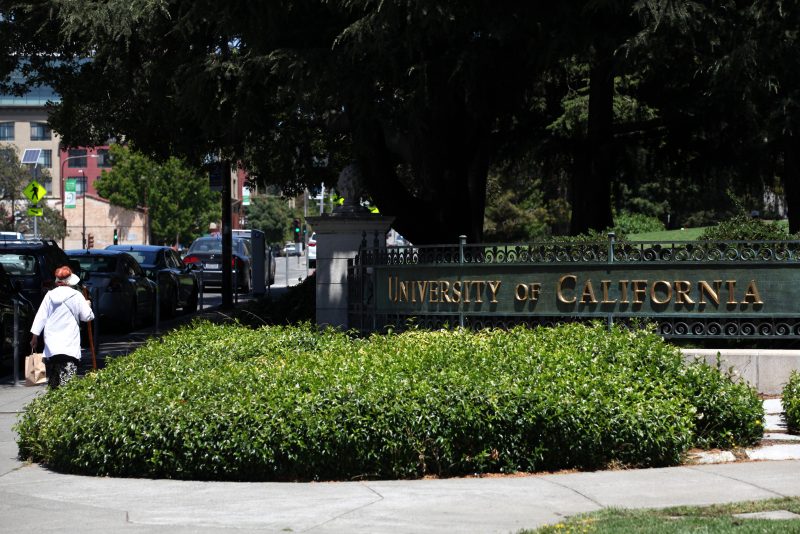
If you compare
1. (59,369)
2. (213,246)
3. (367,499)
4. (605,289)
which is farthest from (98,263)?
(367,499)

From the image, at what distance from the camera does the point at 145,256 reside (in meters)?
27.8

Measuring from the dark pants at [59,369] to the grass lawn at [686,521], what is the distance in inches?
267

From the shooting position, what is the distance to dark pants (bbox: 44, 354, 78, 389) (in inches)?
479

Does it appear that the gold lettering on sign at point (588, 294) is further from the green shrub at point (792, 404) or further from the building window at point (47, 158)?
the building window at point (47, 158)

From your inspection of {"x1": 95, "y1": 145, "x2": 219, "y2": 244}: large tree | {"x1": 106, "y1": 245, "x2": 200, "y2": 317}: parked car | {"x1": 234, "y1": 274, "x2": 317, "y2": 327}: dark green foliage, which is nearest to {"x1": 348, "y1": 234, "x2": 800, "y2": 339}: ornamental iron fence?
{"x1": 234, "y1": 274, "x2": 317, "y2": 327}: dark green foliage

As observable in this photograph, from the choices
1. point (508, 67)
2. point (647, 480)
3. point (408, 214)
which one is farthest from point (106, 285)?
point (647, 480)

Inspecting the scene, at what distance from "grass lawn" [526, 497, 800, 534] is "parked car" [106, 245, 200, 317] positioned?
62.2 feet

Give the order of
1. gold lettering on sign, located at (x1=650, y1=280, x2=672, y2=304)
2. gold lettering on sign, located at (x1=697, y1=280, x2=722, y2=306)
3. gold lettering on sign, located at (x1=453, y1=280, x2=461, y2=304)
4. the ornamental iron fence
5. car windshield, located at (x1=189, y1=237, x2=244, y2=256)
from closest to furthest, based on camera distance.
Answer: the ornamental iron fence → gold lettering on sign, located at (x1=697, y1=280, x2=722, y2=306) → gold lettering on sign, located at (x1=650, y1=280, x2=672, y2=304) → gold lettering on sign, located at (x1=453, y1=280, x2=461, y2=304) → car windshield, located at (x1=189, y1=237, x2=244, y2=256)

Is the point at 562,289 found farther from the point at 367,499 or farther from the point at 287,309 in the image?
the point at 287,309

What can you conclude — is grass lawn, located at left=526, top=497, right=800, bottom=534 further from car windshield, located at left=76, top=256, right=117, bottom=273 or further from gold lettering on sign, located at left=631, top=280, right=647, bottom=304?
car windshield, located at left=76, top=256, right=117, bottom=273

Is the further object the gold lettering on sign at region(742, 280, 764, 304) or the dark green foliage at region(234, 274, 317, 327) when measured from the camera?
the dark green foliage at region(234, 274, 317, 327)

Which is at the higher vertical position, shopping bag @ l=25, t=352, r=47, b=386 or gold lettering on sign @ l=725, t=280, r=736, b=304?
gold lettering on sign @ l=725, t=280, r=736, b=304

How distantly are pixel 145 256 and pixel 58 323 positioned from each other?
52.0 feet

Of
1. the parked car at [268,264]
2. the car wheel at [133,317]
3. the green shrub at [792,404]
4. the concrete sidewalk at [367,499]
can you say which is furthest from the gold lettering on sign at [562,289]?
the parked car at [268,264]
